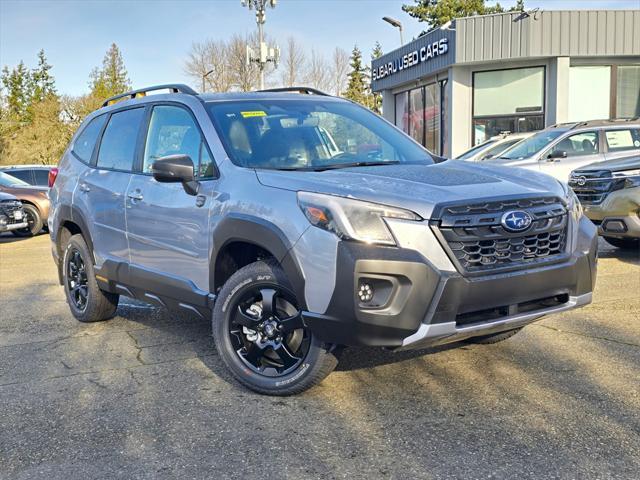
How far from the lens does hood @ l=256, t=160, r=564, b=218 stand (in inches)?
136

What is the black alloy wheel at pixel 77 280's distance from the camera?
5.88 meters

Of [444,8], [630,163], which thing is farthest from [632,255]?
[444,8]

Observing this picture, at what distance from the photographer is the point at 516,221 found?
3.54 metres

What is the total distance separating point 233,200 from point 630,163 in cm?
585

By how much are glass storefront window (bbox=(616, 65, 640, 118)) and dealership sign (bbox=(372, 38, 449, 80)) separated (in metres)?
6.11

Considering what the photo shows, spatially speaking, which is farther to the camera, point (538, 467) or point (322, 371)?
point (322, 371)

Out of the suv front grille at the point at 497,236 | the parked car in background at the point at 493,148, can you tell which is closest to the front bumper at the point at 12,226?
the parked car in background at the point at 493,148

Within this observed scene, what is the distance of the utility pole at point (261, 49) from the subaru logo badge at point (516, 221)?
73.7 ft

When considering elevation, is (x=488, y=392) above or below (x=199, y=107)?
below

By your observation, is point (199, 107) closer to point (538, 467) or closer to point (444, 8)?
point (538, 467)

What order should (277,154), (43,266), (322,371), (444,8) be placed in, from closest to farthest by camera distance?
(322,371), (277,154), (43,266), (444,8)

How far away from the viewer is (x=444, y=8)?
160 ft

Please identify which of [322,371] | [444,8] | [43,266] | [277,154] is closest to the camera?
[322,371]

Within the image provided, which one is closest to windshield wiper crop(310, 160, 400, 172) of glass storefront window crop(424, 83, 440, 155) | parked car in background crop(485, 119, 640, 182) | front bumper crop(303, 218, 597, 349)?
front bumper crop(303, 218, 597, 349)
